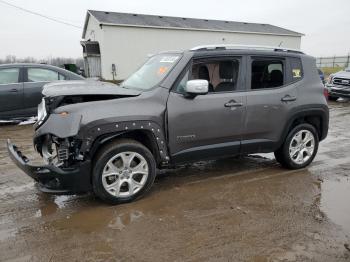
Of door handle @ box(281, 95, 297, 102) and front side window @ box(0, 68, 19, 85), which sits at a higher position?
front side window @ box(0, 68, 19, 85)

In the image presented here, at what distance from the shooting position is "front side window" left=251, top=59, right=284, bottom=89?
5391mm

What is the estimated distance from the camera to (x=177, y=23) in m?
32.0

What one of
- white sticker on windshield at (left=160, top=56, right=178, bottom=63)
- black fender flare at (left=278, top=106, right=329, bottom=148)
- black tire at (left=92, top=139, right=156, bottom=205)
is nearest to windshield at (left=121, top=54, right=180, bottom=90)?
white sticker on windshield at (left=160, top=56, right=178, bottom=63)

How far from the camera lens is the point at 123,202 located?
447 cm

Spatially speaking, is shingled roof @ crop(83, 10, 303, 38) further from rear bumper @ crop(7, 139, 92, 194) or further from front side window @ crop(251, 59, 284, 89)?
rear bumper @ crop(7, 139, 92, 194)

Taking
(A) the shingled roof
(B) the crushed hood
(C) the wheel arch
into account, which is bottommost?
(C) the wheel arch

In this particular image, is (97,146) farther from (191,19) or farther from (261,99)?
(191,19)

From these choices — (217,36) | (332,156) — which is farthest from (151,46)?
(332,156)

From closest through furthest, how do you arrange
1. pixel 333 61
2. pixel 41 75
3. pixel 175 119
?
pixel 175 119 < pixel 41 75 < pixel 333 61

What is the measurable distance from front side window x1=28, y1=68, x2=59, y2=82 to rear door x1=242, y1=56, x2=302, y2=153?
6.19 meters

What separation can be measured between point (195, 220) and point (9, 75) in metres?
7.36

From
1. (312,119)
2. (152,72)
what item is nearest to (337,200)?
(312,119)

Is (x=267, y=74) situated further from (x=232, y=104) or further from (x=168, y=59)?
(x=168, y=59)

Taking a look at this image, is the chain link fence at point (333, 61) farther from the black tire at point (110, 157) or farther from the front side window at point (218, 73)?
the black tire at point (110, 157)
